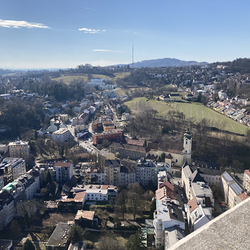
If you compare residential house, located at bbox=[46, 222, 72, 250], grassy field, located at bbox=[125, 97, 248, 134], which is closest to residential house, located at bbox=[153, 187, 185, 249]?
residential house, located at bbox=[46, 222, 72, 250]

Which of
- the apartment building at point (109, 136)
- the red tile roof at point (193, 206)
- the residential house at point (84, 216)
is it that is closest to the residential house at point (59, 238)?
the residential house at point (84, 216)

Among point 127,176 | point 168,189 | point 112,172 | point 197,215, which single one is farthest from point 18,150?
point 197,215

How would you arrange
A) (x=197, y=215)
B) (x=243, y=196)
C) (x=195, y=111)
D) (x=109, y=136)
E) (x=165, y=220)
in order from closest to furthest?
(x=165, y=220) < (x=197, y=215) < (x=243, y=196) < (x=109, y=136) < (x=195, y=111)

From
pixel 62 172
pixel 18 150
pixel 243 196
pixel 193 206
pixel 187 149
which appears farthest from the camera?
pixel 18 150

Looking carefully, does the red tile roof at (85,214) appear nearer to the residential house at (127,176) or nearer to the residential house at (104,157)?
the residential house at (127,176)

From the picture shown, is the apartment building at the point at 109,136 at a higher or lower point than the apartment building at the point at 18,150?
higher

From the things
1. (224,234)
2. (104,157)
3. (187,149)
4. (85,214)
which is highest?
(224,234)

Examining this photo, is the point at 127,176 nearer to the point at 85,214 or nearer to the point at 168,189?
the point at 168,189

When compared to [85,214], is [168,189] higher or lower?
higher

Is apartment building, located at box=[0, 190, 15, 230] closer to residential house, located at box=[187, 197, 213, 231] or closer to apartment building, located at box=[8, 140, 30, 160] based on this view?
apartment building, located at box=[8, 140, 30, 160]
